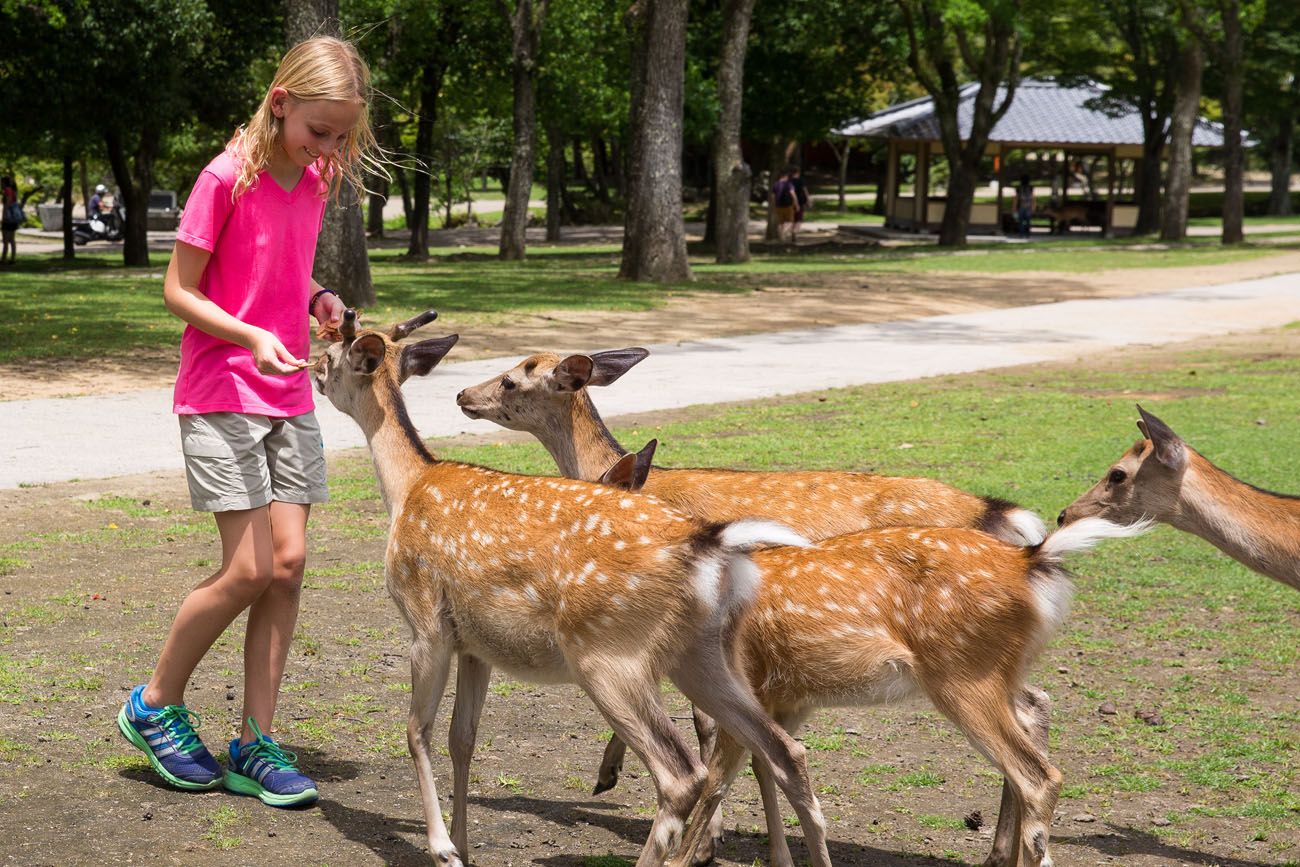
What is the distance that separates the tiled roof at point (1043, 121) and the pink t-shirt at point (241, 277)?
4427cm

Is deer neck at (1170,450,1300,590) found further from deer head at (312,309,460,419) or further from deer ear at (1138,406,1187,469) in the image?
deer head at (312,309,460,419)

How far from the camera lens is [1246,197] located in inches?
2721

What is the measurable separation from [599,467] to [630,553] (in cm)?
192

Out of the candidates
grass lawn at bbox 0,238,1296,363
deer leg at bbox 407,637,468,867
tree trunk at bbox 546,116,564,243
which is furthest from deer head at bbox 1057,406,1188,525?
tree trunk at bbox 546,116,564,243

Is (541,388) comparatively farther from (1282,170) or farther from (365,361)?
(1282,170)

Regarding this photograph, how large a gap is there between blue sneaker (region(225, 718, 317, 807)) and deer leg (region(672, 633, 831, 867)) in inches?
53.8

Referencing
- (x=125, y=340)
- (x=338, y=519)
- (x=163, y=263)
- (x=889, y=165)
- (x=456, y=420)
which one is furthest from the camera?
(x=889, y=165)

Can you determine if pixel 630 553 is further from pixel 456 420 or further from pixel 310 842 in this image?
pixel 456 420

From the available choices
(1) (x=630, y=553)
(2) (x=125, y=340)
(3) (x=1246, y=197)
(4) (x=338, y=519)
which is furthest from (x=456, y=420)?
(3) (x=1246, y=197)

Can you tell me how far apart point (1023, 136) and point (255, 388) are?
47424 millimetres

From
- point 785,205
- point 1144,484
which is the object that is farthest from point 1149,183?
point 1144,484

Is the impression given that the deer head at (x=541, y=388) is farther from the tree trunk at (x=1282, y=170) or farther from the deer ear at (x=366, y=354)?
the tree trunk at (x=1282, y=170)

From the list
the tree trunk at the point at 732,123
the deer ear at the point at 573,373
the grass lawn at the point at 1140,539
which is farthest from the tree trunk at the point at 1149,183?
the deer ear at the point at 573,373

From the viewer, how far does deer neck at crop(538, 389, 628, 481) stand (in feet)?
19.3
